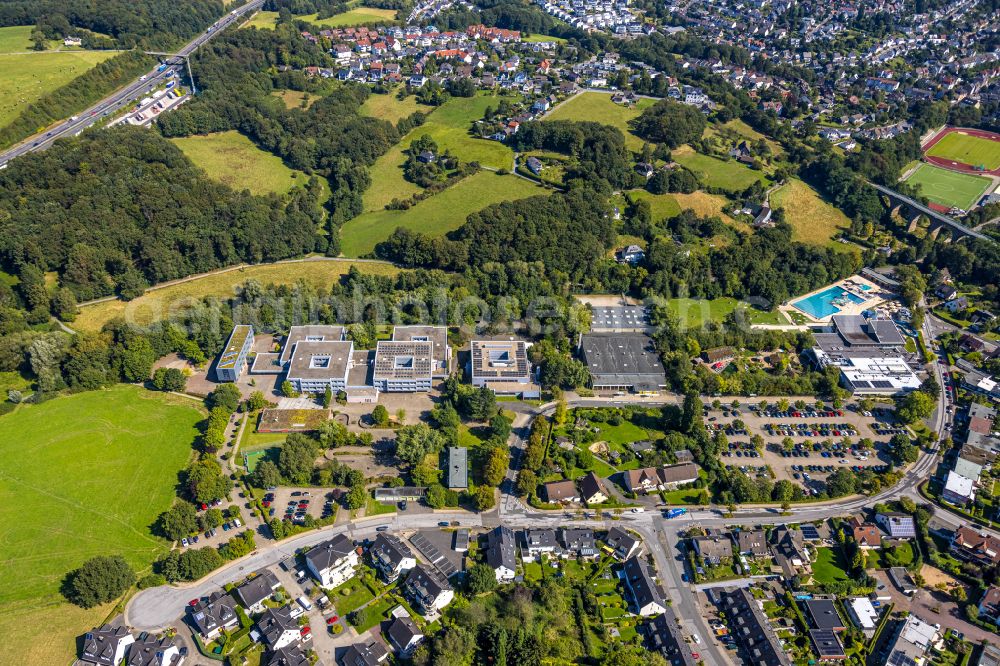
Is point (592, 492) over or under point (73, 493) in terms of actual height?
over

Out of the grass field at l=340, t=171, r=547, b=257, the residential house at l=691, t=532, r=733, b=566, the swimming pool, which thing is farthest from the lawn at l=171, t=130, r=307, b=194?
the residential house at l=691, t=532, r=733, b=566

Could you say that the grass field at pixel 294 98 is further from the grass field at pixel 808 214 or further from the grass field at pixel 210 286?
the grass field at pixel 808 214

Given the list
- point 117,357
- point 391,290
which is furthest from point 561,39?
point 117,357

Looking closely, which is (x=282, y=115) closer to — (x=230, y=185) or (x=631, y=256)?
(x=230, y=185)

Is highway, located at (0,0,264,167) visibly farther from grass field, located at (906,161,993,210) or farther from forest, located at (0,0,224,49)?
grass field, located at (906,161,993,210)

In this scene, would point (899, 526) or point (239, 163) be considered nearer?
point (899, 526)

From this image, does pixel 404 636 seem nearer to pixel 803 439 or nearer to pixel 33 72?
pixel 803 439

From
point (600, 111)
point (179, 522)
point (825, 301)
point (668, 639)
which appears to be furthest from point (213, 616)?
point (600, 111)
